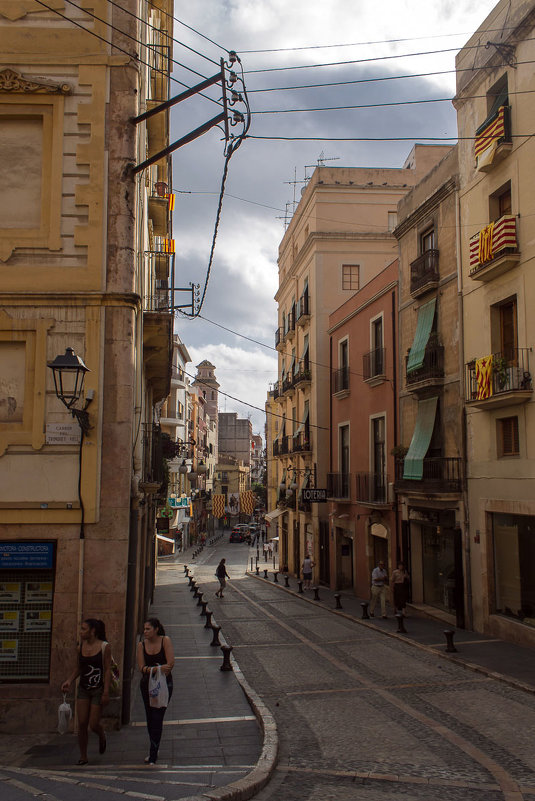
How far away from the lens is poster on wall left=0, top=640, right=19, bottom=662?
9.88m

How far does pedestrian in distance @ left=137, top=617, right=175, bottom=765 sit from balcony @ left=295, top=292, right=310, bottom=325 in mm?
29003

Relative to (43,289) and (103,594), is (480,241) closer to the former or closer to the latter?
(43,289)

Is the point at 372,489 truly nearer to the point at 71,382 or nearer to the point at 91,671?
the point at 71,382

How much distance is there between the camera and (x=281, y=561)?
44.5 m

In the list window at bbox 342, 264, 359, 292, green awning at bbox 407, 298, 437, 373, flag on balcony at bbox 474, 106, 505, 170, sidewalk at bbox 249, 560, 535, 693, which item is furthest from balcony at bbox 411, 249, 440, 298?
window at bbox 342, 264, 359, 292

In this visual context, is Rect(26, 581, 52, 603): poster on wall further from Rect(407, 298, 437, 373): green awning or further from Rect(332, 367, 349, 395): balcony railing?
Rect(332, 367, 349, 395): balcony railing

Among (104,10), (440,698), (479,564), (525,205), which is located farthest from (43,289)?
(479,564)

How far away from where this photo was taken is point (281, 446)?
41.3m

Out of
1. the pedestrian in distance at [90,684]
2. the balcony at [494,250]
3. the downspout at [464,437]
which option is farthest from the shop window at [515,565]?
the pedestrian in distance at [90,684]

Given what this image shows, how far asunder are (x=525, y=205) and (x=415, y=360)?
6.28 m

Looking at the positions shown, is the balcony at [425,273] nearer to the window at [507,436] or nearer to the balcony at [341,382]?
the window at [507,436]

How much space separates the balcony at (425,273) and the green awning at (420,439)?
3.20 meters

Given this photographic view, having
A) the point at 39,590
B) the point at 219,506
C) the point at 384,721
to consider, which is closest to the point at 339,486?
the point at 384,721

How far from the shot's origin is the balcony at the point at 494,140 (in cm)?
1647
